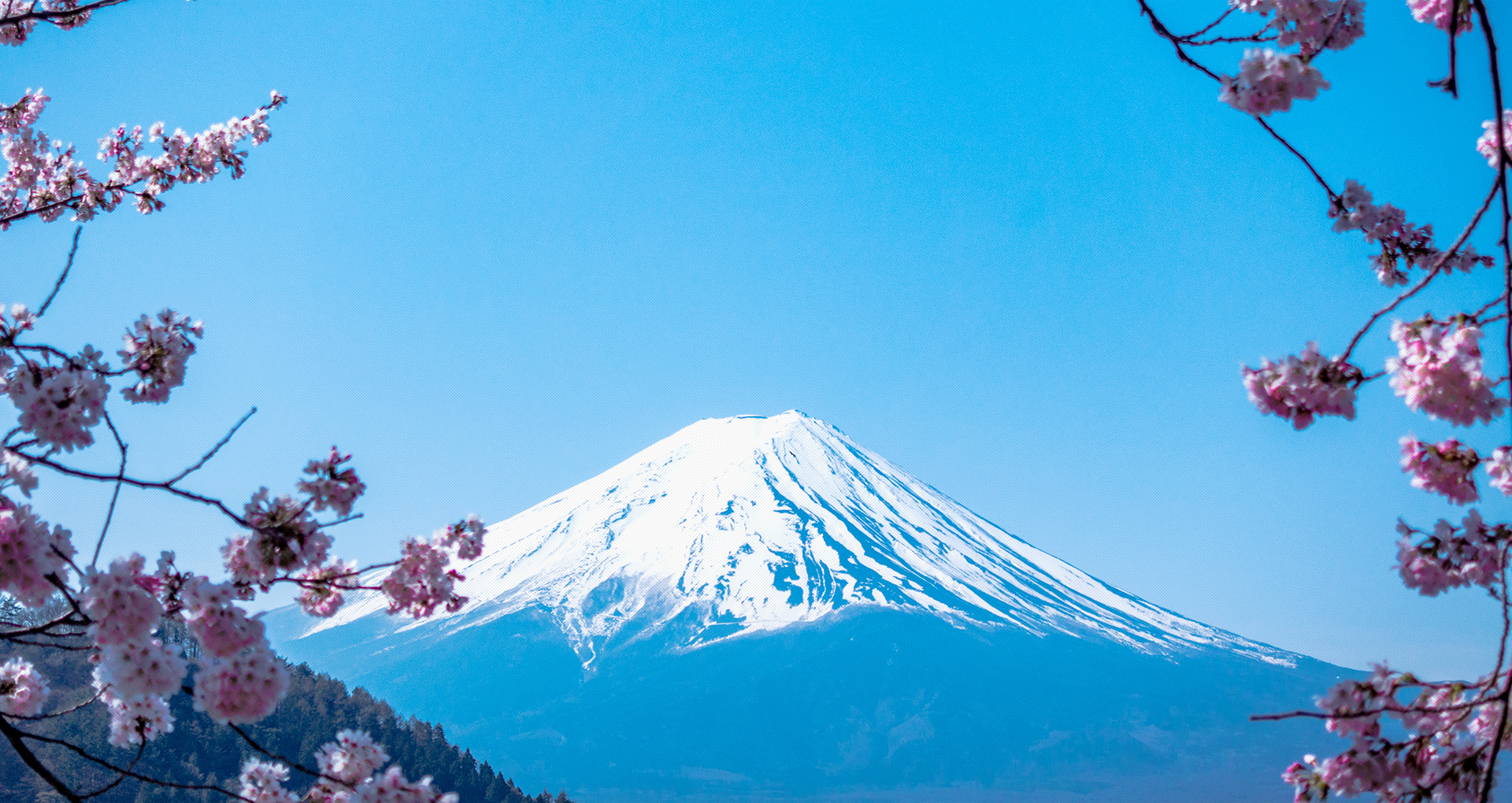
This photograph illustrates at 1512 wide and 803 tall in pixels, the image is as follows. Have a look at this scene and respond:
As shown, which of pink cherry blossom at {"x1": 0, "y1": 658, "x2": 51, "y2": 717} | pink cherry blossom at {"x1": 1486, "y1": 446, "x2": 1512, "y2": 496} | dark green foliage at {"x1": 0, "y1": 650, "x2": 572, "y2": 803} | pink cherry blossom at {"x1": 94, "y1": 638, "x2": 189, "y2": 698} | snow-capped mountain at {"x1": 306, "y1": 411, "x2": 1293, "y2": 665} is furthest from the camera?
snow-capped mountain at {"x1": 306, "y1": 411, "x2": 1293, "y2": 665}

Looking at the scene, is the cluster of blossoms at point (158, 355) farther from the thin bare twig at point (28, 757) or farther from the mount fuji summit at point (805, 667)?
the mount fuji summit at point (805, 667)

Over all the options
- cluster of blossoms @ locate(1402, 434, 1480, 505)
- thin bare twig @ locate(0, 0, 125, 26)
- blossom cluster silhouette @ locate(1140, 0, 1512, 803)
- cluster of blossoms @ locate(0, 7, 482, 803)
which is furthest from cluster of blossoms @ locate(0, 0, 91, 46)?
cluster of blossoms @ locate(1402, 434, 1480, 505)

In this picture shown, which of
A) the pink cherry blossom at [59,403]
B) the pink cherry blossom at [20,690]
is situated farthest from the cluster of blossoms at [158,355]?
the pink cherry blossom at [20,690]

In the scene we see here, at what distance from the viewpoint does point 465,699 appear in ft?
279

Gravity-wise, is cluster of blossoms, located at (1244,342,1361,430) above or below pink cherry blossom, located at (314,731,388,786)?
above

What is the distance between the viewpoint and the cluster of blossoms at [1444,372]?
68.0 inches

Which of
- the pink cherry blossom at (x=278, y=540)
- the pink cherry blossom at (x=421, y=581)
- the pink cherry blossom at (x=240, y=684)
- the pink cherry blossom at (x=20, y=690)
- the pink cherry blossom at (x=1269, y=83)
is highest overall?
the pink cherry blossom at (x=1269, y=83)

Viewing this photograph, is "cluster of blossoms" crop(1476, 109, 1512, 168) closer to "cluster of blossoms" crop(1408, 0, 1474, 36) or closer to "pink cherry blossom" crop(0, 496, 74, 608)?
Answer: "cluster of blossoms" crop(1408, 0, 1474, 36)

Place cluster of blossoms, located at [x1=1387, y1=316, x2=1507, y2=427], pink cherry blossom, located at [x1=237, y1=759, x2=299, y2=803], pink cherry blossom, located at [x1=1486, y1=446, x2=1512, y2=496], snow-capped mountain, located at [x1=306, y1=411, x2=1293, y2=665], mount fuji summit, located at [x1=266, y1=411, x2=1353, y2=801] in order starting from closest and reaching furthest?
cluster of blossoms, located at [x1=1387, y1=316, x2=1507, y2=427]
pink cherry blossom, located at [x1=1486, y1=446, x2=1512, y2=496]
pink cherry blossom, located at [x1=237, y1=759, x2=299, y2=803]
mount fuji summit, located at [x1=266, y1=411, x2=1353, y2=801]
snow-capped mountain, located at [x1=306, y1=411, x2=1293, y2=665]

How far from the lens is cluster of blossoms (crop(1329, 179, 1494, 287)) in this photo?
8.07ft

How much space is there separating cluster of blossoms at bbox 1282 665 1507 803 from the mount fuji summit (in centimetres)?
8017

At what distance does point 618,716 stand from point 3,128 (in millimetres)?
83686

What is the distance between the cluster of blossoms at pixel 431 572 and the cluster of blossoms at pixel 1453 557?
2.63 m

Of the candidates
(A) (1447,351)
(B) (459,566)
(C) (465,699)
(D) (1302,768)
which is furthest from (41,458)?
(C) (465,699)
